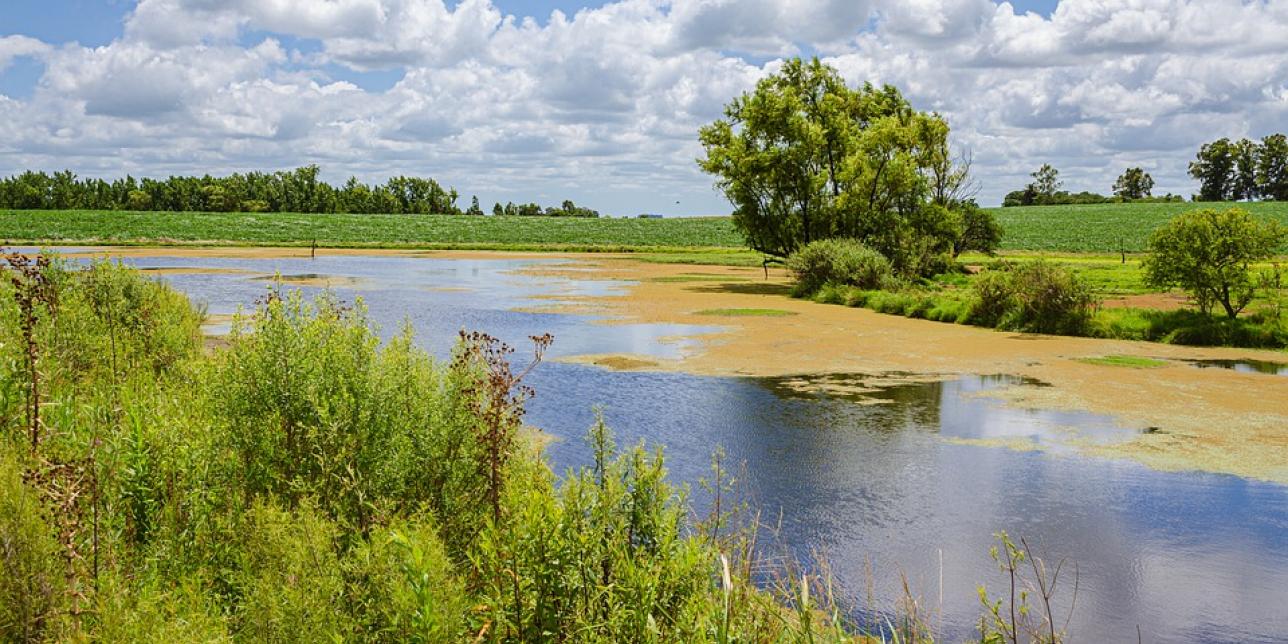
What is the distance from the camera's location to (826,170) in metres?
43.9

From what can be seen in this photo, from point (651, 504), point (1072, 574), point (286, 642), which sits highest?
point (651, 504)

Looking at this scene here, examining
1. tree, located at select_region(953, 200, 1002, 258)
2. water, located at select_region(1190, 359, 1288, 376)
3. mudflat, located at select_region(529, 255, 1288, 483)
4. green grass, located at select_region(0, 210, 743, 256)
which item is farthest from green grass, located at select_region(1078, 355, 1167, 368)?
green grass, located at select_region(0, 210, 743, 256)

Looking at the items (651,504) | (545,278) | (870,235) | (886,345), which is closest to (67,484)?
(651,504)

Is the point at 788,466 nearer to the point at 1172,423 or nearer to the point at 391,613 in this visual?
the point at 1172,423

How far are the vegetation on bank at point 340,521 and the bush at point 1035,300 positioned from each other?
2077 centimetres

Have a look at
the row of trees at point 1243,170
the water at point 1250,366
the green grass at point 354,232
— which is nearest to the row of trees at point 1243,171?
the row of trees at point 1243,170

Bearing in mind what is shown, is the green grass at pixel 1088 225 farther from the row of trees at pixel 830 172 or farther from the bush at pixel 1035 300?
the bush at pixel 1035 300

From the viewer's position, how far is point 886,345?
84.0ft

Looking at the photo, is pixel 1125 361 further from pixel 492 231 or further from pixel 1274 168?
pixel 1274 168

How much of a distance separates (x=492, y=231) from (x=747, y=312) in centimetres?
7166

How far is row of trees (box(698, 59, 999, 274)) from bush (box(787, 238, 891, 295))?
98.7 inches

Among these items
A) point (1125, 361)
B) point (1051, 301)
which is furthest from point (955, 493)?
point (1051, 301)

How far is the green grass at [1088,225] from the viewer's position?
7709 cm

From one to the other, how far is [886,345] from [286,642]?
2213 centimetres
